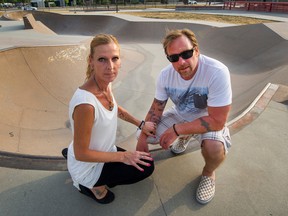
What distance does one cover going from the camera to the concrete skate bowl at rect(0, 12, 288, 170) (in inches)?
211

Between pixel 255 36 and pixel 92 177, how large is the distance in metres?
12.4

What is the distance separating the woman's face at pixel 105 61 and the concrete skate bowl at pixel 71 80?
5.34 ft

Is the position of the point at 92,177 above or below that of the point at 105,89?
below

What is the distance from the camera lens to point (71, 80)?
807 centimetres

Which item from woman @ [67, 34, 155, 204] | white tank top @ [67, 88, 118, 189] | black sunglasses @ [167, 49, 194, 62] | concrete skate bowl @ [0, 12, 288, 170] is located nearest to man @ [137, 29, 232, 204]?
black sunglasses @ [167, 49, 194, 62]

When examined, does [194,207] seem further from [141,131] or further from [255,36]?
[255,36]

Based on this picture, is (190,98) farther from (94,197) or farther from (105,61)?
(94,197)

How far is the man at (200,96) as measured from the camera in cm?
251

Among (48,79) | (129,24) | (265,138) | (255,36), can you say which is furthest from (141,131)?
(129,24)

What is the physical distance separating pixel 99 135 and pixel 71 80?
632 centimetres

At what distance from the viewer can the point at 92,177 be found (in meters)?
2.36

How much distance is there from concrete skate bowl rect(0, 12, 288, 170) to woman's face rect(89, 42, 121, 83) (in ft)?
5.34

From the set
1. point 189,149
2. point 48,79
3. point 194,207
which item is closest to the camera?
point 194,207

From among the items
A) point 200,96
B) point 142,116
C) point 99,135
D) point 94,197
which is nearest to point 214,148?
point 200,96
